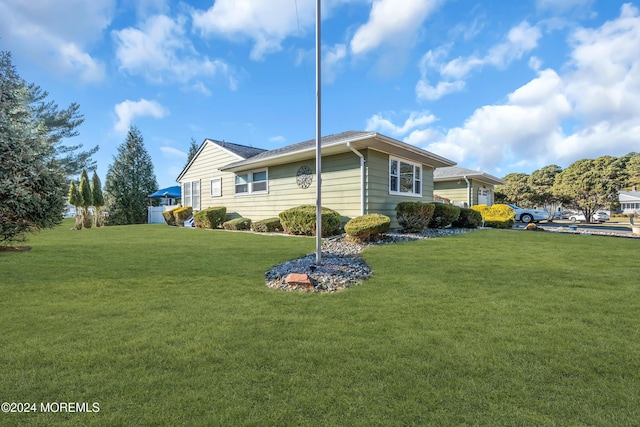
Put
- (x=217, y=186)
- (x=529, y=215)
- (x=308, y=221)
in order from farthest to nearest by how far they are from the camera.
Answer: (x=529, y=215), (x=217, y=186), (x=308, y=221)

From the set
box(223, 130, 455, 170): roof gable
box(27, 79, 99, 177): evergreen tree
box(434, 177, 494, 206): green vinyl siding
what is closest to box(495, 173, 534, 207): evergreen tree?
box(434, 177, 494, 206): green vinyl siding

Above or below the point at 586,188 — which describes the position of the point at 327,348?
below

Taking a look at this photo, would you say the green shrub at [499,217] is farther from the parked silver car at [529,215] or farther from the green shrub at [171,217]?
the green shrub at [171,217]

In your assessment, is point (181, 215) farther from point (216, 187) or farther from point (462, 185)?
point (462, 185)

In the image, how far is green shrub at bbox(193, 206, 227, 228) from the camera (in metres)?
14.2

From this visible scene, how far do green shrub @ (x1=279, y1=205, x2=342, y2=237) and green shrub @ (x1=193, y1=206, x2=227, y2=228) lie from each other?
498 centimetres

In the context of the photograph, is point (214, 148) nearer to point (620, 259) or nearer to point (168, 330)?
point (168, 330)

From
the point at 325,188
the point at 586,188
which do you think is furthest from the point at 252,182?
the point at 586,188

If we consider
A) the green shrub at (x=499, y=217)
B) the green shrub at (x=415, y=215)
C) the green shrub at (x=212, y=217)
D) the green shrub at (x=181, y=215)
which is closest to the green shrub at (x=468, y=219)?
the green shrub at (x=499, y=217)

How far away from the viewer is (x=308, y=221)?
1003cm

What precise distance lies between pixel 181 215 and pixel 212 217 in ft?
13.0

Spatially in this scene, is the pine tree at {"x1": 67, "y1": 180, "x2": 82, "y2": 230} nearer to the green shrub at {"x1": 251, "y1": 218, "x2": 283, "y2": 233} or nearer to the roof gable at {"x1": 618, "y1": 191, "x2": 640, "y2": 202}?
the green shrub at {"x1": 251, "y1": 218, "x2": 283, "y2": 233}

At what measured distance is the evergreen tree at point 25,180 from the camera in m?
4.82

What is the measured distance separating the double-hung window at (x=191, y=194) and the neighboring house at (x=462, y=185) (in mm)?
15353
